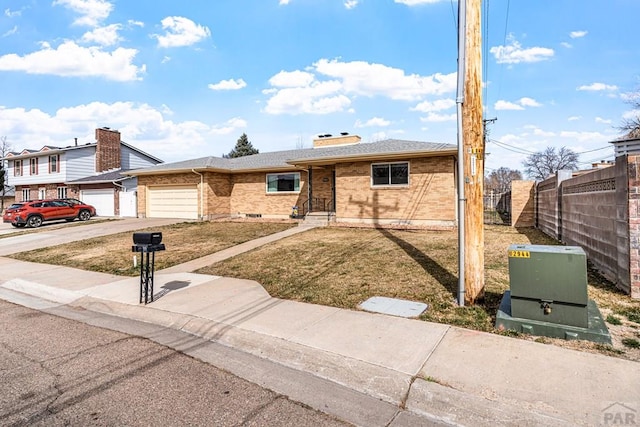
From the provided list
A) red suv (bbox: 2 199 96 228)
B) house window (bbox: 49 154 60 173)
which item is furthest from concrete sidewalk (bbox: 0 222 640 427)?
house window (bbox: 49 154 60 173)

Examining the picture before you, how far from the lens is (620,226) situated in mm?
6004

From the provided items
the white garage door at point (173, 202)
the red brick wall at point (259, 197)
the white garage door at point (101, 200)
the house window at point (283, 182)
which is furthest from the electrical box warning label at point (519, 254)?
the white garage door at point (101, 200)

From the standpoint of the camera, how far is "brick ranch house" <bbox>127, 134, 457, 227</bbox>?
1499cm

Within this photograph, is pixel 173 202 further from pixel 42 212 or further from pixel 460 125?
pixel 460 125

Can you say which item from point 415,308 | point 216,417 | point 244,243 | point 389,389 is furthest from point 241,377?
point 244,243

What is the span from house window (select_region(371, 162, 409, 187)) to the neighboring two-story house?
18148 millimetres

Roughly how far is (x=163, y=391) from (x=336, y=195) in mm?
13905

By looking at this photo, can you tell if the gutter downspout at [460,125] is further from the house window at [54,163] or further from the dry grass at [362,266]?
the house window at [54,163]

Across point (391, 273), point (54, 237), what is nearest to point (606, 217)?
point (391, 273)

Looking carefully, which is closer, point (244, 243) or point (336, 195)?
point (244, 243)

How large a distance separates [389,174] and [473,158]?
34.3 feet

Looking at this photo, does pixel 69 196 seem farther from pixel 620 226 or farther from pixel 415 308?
pixel 620 226

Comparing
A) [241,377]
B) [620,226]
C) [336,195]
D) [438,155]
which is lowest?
[241,377]

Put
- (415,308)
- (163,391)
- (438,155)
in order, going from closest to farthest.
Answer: (163,391) → (415,308) → (438,155)
